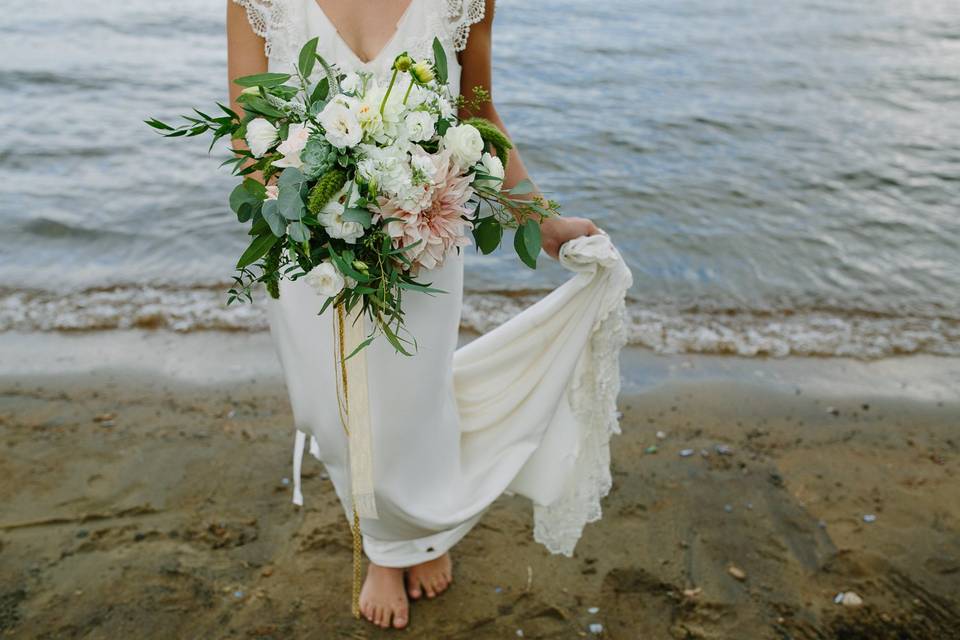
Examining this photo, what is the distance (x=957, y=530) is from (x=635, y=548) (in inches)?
57.7

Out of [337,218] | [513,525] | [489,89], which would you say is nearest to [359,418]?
[337,218]

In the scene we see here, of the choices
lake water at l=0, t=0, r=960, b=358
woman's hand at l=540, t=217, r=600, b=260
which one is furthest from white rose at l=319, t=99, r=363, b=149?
lake water at l=0, t=0, r=960, b=358

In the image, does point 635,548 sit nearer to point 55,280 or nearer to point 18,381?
point 18,381

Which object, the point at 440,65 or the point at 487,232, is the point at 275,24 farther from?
the point at 487,232

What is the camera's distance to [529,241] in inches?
90.3

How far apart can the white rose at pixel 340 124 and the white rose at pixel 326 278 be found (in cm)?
30

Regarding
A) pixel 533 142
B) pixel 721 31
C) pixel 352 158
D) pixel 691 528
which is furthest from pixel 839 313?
pixel 721 31

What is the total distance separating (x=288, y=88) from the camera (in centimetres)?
208

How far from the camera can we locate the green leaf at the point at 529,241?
7.51ft

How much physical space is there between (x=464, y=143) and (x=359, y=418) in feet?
3.38

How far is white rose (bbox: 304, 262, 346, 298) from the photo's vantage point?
2008 millimetres

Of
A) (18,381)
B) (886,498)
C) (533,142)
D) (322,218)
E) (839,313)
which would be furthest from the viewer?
(533,142)

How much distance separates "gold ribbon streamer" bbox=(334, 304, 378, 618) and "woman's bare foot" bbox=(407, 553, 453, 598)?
0.55 m

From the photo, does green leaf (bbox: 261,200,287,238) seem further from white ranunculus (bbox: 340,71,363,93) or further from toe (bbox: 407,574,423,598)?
toe (bbox: 407,574,423,598)
